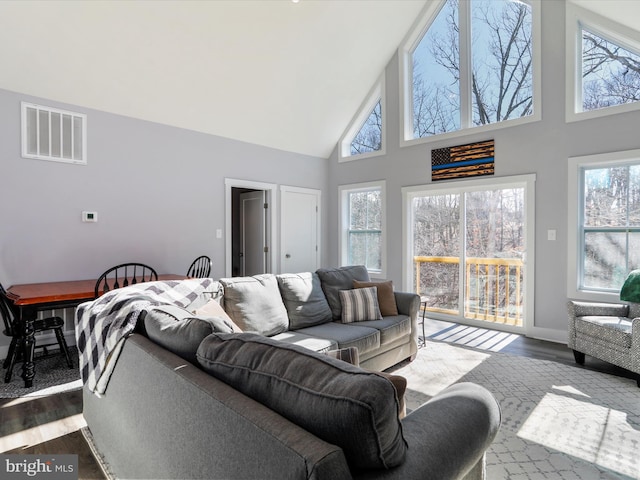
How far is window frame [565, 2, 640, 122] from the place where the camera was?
13.0 feet

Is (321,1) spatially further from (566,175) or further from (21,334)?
(21,334)

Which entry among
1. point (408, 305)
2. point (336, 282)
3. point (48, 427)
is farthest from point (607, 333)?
point (48, 427)

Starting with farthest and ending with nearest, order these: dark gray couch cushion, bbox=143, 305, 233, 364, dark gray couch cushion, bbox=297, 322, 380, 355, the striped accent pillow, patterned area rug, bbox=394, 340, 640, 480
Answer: the striped accent pillow, dark gray couch cushion, bbox=297, 322, 380, 355, patterned area rug, bbox=394, 340, 640, 480, dark gray couch cushion, bbox=143, 305, 233, 364

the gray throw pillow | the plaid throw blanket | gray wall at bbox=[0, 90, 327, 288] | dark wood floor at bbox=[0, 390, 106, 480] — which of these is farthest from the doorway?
the plaid throw blanket

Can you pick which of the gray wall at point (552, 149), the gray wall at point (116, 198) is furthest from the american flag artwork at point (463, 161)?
the gray wall at point (116, 198)

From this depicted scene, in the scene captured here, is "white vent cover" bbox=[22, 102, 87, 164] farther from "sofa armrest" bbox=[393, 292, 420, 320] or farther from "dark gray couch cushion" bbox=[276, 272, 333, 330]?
"sofa armrest" bbox=[393, 292, 420, 320]

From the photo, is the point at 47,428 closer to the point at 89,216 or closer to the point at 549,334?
the point at 89,216

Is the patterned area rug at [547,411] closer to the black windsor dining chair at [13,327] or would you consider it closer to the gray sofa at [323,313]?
the gray sofa at [323,313]

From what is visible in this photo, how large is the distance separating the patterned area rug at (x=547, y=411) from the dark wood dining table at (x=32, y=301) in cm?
Answer: 292

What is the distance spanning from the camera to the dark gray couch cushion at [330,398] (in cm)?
84

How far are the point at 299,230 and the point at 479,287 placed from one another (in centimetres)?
303

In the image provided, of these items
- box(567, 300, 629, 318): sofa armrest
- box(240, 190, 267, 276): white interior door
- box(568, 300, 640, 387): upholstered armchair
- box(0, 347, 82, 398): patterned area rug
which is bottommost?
box(0, 347, 82, 398): patterned area rug

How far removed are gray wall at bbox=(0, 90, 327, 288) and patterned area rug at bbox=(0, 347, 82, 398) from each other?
2.95 ft

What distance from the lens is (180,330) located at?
147cm
